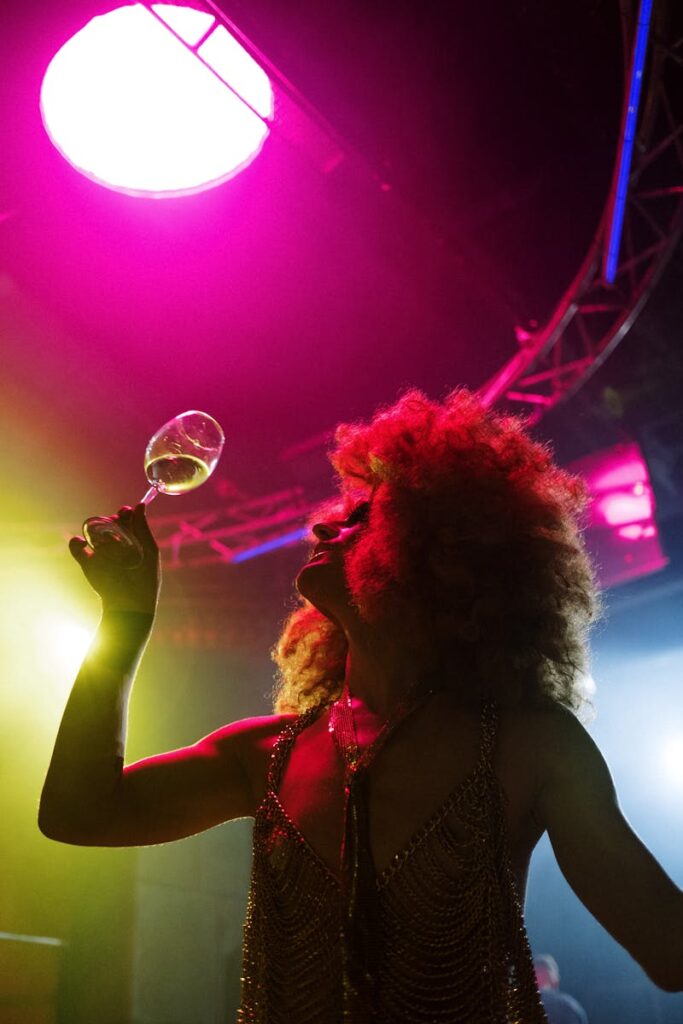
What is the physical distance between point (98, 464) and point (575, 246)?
438 centimetres

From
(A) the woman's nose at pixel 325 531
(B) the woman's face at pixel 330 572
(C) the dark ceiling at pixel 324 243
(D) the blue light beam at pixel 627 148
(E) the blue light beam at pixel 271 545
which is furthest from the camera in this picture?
(E) the blue light beam at pixel 271 545

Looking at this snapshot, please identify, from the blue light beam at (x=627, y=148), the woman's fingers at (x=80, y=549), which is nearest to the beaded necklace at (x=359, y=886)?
the woman's fingers at (x=80, y=549)

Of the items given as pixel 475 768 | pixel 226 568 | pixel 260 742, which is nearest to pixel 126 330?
pixel 226 568

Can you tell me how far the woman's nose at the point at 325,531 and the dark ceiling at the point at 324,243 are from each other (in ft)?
9.48

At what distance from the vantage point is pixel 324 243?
5.67 m

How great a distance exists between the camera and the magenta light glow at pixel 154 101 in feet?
14.0

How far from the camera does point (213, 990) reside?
6.89 metres

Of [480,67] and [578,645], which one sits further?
[480,67]

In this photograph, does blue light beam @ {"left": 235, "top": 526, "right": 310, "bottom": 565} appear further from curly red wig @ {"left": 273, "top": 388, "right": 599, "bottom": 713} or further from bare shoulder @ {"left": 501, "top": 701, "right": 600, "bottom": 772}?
bare shoulder @ {"left": 501, "top": 701, "right": 600, "bottom": 772}

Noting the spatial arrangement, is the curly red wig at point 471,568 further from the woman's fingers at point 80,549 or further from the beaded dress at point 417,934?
the woman's fingers at point 80,549

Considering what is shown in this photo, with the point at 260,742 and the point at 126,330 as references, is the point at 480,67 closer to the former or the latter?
the point at 126,330

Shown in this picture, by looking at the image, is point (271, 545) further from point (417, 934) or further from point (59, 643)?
point (417, 934)

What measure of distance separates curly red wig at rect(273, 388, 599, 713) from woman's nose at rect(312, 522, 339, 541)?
0.10m

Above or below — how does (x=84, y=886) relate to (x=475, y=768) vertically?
above
